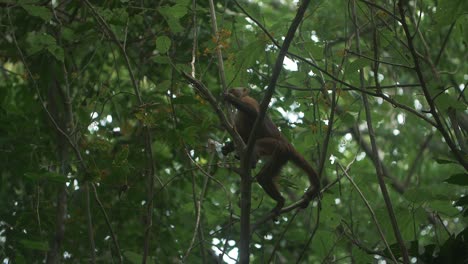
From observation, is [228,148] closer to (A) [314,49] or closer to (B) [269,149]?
(B) [269,149]

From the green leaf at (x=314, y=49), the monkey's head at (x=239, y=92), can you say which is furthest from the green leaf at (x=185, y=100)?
the monkey's head at (x=239, y=92)

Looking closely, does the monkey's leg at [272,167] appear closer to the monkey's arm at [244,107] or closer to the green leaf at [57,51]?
the monkey's arm at [244,107]

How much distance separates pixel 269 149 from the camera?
265 inches

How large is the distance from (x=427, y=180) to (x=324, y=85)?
260 inches

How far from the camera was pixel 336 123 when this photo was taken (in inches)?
244

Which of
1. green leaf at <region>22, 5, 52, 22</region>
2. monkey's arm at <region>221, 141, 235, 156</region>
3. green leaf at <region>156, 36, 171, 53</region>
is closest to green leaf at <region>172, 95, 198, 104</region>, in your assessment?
green leaf at <region>156, 36, 171, 53</region>

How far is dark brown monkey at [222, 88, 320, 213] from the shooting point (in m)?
6.21

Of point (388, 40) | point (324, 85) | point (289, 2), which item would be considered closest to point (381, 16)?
point (388, 40)

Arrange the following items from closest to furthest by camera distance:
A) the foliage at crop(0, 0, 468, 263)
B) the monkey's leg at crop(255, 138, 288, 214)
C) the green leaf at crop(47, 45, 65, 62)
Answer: the foliage at crop(0, 0, 468, 263) → the green leaf at crop(47, 45, 65, 62) → the monkey's leg at crop(255, 138, 288, 214)

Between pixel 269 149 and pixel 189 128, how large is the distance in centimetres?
151

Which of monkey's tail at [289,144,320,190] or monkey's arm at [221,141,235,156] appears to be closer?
monkey's tail at [289,144,320,190]

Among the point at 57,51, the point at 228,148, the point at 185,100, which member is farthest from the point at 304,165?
the point at 57,51

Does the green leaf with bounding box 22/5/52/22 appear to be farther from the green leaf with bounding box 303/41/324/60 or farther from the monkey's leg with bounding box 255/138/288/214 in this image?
the monkey's leg with bounding box 255/138/288/214

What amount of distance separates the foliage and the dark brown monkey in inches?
7.8
